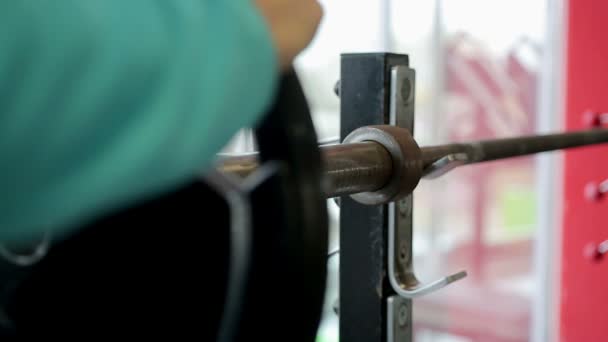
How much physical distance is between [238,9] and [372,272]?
337 millimetres

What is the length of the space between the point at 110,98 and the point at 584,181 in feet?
3.50

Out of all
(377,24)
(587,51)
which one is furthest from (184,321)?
(377,24)

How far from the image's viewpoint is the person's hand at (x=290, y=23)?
8.5 inches

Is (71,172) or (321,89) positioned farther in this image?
(321,89)

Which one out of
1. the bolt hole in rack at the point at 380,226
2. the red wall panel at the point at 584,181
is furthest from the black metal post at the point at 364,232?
the red wall panel at the point at 584,181

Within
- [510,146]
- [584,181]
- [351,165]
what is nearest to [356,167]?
[351,165]

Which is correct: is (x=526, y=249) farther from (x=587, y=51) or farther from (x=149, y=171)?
(x=149, y=171)

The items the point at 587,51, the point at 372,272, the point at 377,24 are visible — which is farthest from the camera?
the point at 377,24

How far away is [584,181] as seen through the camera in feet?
3.61

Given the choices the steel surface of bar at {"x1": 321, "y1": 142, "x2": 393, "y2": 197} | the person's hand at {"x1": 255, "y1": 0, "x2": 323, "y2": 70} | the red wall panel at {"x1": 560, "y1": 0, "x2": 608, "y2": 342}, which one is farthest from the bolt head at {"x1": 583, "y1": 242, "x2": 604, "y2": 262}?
the person's hand at {"x1": 255, "y1": 0, "x2": 323, "y2": 70}

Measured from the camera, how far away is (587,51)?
1082 millimetres

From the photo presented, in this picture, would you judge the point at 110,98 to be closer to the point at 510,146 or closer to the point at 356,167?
the point at 356,167

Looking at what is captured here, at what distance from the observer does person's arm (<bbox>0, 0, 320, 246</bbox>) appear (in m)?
0.16

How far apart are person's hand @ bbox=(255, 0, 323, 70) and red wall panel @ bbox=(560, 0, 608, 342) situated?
96 centimetres
